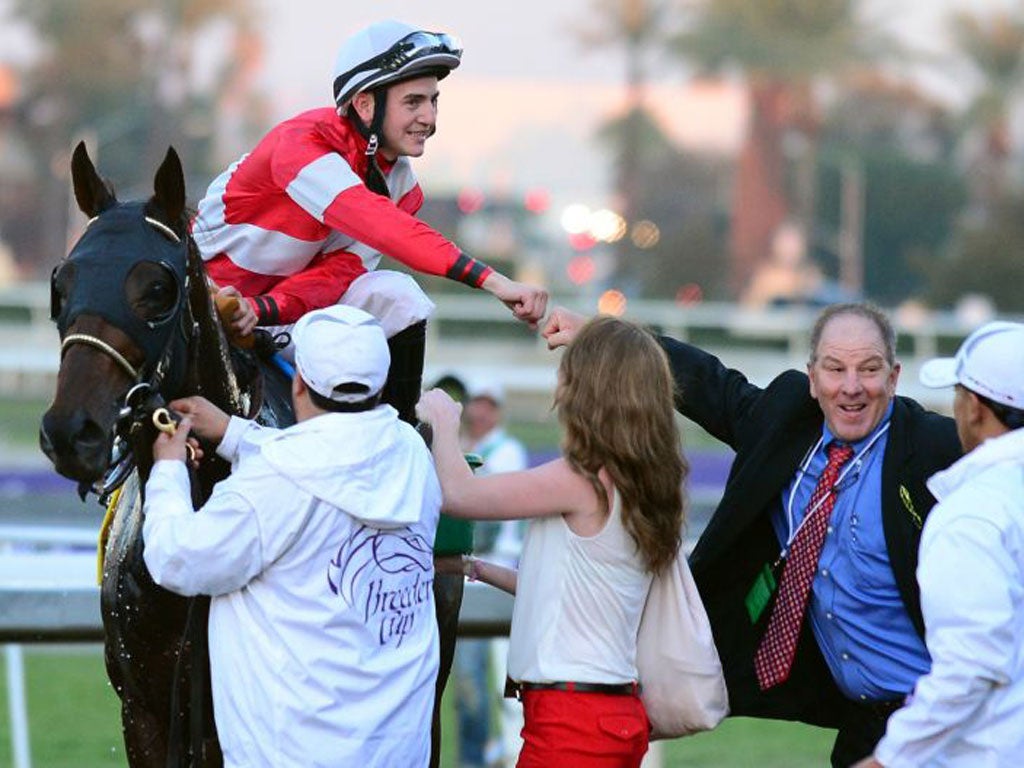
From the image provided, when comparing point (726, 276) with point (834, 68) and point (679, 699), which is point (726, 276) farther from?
point (679, 699)

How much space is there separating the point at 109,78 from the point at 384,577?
53489 millimetres

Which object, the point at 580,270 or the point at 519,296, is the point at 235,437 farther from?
the point at 580,270

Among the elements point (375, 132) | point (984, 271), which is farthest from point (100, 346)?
point (984, 271)

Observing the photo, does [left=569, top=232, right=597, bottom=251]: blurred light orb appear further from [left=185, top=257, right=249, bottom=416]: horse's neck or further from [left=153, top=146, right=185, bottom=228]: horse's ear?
[left=153, top=146, right=185, bottom=228]: horse's ear

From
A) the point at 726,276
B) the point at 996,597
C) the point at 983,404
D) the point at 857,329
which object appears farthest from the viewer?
the point at 726,276

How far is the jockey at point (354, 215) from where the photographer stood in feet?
15.5

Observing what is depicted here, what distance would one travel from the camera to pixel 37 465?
2055cm

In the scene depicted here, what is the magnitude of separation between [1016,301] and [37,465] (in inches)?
994

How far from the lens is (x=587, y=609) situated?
444 cm

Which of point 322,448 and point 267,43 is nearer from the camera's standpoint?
point 322,448

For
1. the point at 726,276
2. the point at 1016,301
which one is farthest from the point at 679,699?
the point at 726,276

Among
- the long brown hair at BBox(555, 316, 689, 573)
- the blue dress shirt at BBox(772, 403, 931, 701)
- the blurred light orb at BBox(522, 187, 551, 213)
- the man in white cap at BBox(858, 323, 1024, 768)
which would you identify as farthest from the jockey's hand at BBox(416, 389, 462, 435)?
the blurred light orb at BBox(522, 187, 551, 213)

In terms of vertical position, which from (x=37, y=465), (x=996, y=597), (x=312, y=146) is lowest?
(x=37, y=465)

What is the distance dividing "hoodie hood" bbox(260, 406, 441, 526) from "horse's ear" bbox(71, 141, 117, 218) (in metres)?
0.67
